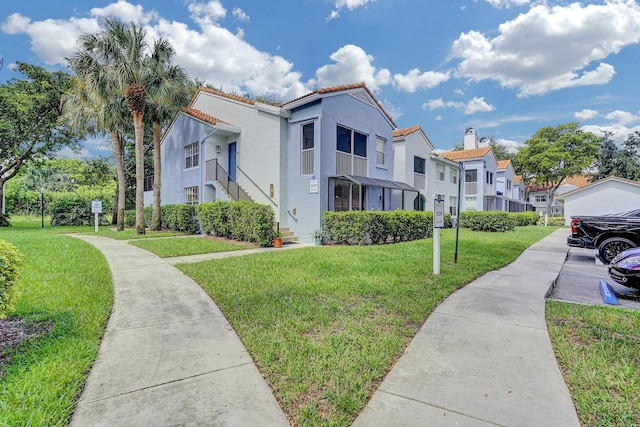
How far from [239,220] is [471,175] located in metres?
25.2

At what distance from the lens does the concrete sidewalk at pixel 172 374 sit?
2.27m

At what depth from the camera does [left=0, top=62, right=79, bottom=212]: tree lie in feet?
65.5

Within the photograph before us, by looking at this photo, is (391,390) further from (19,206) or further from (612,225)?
(19,206)

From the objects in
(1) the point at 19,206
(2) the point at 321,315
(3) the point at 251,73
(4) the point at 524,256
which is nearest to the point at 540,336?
(2) the point at 321,315

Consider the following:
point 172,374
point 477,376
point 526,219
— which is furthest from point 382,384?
point 526,219

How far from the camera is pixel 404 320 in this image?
414 centimetres

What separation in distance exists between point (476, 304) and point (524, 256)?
21.7 feet

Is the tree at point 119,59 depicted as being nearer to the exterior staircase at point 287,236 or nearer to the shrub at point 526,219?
the exterior staircase at point 287,236

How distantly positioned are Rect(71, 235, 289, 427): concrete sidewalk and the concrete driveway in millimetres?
5715

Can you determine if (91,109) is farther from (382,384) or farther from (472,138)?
(472,138)

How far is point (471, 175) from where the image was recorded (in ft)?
97.1

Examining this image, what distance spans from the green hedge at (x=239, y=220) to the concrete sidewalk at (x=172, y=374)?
22.3 feet

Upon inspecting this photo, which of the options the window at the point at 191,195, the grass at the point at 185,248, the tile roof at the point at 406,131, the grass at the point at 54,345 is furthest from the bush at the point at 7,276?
the tile roof at the point at 406,131

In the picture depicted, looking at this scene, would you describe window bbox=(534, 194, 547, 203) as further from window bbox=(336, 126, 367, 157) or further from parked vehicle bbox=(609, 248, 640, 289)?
parked vehicle bbox=(609, 248, 640, 289)
